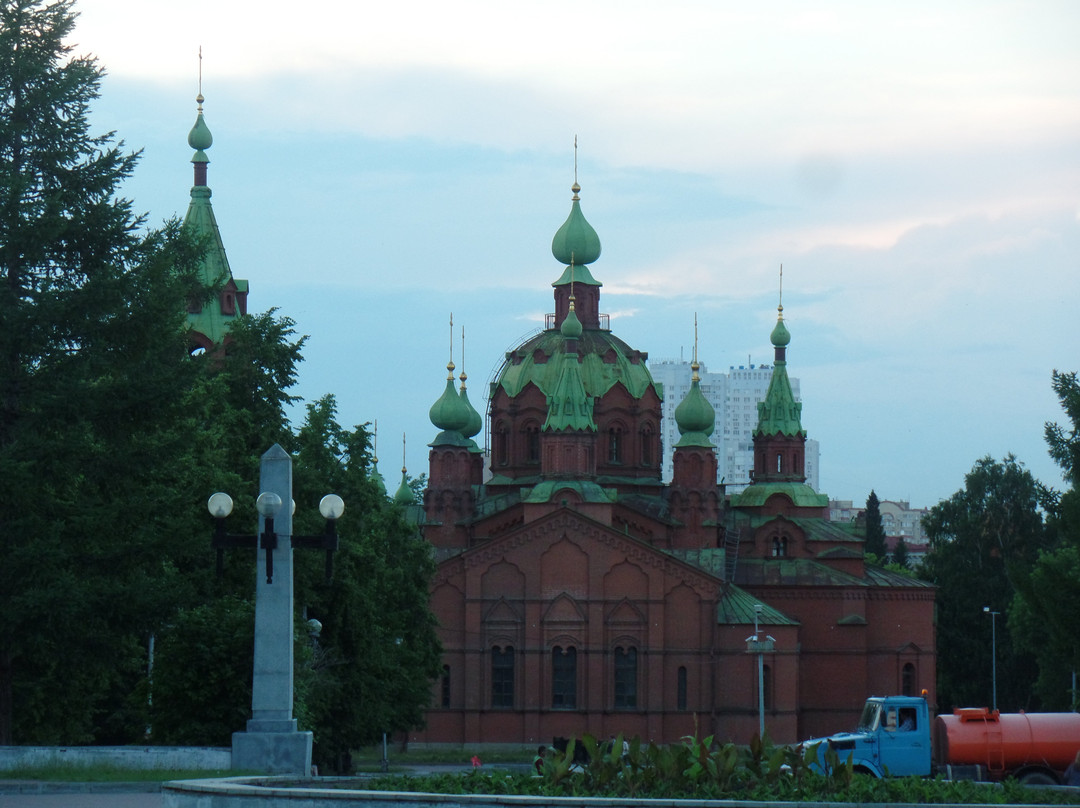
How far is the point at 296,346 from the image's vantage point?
44500 mm

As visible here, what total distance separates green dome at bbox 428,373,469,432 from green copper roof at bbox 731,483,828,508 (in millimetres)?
12672

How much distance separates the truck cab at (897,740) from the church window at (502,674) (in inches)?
1541

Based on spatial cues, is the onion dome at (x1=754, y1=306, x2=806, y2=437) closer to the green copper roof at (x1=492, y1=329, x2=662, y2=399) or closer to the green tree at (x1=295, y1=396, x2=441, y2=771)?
the green copper roof at (x1=492, y1=329, x2=662, y2=399)

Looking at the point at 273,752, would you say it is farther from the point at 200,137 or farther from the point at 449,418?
the point at 449,418

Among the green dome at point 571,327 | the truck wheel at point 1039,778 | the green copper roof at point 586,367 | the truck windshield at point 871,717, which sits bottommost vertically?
the truck wheel at point 1039,778

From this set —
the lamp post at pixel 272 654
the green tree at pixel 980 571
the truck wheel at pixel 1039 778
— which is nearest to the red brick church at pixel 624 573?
the green tree at pixel 980 571

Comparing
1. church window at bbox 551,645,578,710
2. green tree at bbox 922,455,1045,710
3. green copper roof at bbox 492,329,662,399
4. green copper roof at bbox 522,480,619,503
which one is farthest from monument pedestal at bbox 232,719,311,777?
green tree at bbox 922,455,1045,710

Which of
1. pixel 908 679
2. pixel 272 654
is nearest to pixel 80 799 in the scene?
pixel 272 654

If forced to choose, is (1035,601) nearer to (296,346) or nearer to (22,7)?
(296,346)

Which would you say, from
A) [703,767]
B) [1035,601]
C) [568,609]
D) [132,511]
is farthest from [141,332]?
[568,609]

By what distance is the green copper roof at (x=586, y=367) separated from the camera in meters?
81.3

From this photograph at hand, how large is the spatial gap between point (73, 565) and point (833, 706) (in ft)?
175

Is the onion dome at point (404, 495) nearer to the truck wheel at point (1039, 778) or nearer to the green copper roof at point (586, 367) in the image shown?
the green copper roof at point (586, 367)

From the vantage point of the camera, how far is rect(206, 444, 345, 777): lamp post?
23.2 m
